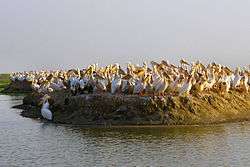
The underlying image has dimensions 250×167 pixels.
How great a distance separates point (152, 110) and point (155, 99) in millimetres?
585

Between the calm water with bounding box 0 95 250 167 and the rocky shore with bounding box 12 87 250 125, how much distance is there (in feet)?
4.01

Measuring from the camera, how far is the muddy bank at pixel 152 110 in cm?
2942

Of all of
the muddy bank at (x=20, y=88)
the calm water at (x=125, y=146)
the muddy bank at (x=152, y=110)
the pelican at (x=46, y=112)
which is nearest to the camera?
the calm water at (x=125, y=146)

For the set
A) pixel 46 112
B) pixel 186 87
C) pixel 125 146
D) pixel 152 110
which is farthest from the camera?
pixel 46 112

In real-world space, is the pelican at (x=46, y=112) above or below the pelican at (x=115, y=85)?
below

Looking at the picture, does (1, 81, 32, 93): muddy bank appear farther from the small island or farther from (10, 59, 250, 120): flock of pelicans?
the small island

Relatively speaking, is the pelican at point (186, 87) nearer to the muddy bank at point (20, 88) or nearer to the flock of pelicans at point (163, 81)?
the flock of pelicans at point (163, 81)

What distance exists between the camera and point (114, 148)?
2312 cm

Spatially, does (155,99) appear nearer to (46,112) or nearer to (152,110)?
(152,110)

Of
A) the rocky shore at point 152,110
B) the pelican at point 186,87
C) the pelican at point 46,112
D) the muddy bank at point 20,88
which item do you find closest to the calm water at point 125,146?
the rocky shore at point 152,110

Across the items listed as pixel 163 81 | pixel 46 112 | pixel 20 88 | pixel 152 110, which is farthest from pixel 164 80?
pixel 20 88

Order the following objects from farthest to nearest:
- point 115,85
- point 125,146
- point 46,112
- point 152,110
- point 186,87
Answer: point 46,112, point 115,85, point 186,87, point 152,110, point 125,146

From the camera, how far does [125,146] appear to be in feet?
77.0

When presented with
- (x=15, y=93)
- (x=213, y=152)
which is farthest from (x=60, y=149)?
(x=15, y=93)
